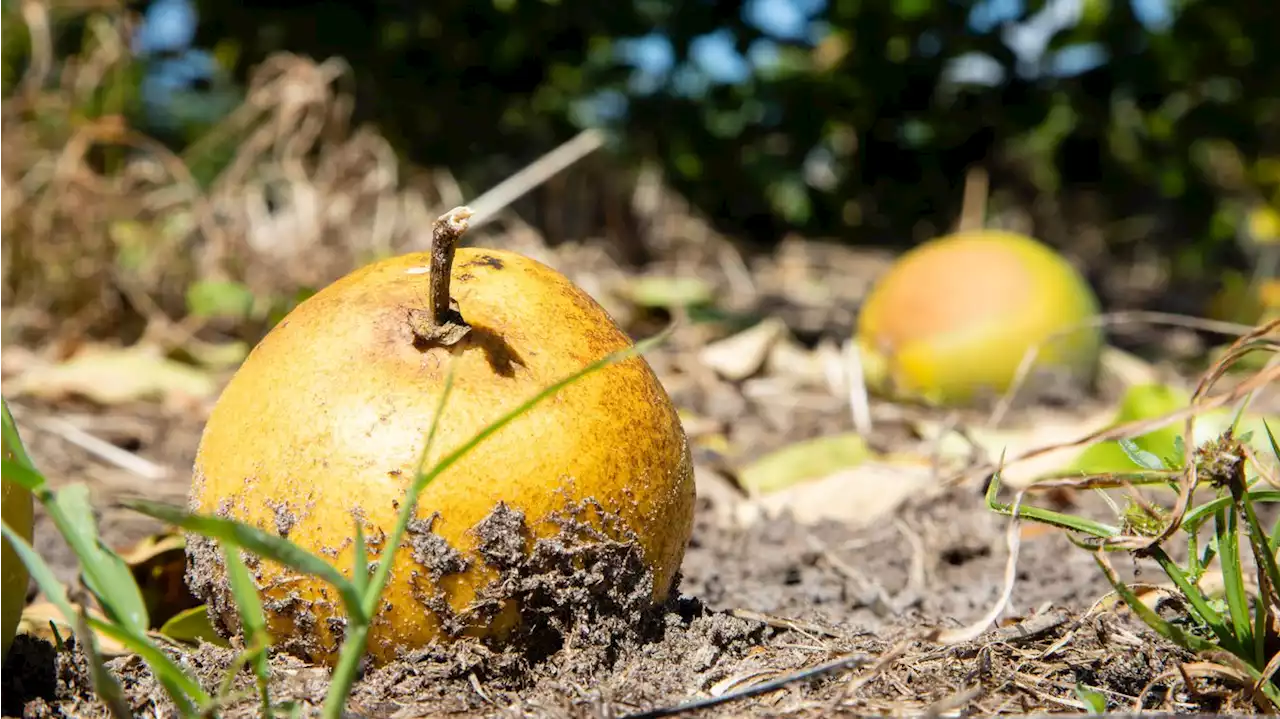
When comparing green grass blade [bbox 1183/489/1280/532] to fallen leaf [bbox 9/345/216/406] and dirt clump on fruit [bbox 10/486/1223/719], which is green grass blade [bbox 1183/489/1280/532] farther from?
fallen leaf [bbox 9/345/216/406]

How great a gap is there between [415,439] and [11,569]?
48 cm

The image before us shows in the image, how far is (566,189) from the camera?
5645mm

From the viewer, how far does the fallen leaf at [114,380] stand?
3.28 m

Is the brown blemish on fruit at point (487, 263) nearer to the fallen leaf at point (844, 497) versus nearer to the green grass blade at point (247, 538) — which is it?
the green grass blade at point (247, 538)


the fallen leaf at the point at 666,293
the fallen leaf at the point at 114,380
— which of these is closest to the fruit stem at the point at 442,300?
the fallen leaf at the point at 114,380

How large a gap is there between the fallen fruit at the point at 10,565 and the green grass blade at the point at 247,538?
0.43 m

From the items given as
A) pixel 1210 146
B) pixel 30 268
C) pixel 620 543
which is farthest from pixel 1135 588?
pixel 1210 146

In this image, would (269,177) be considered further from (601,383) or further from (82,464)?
(601,383)

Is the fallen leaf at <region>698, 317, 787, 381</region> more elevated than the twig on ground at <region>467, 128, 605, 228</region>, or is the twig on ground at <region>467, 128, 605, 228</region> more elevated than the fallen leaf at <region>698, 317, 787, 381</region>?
the twig on ground at <region>467, 128, 605, 228</region>

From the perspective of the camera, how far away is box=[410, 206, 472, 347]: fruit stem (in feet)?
4.29

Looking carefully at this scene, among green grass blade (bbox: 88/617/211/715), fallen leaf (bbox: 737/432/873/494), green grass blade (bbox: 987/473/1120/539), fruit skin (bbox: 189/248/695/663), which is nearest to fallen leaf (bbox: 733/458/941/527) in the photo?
fallen leaf (bbox: 737/432/873/494)

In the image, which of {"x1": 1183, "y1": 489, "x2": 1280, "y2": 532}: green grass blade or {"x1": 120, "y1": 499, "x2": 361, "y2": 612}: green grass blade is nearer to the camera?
{"x1": 120, "y1": 499, "x2": 361, "y2": 612}: green grass blade

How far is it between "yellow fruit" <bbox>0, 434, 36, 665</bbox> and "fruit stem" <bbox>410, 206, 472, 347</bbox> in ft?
1.53

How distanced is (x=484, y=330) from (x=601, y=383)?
0.48 feet
